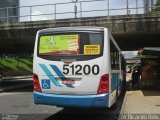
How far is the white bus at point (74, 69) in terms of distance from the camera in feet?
42.5

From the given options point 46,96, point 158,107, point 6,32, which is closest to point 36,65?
point 46,96

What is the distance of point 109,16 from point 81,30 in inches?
579

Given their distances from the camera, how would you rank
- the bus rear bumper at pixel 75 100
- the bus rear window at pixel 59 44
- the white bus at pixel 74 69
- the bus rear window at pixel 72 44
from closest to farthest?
the bus rear bumper at pixel 75 100, the white bus at pixel 74 69, the bus rear window at pixel 72 44, the bus rear window at pixel 59 44

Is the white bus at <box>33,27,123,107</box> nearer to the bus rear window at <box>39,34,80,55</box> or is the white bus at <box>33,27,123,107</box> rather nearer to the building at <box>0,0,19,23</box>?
the bus rear window at <box>39,34,80,55</box>

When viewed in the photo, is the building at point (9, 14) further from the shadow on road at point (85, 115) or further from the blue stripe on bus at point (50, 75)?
the blue stripe on bus at point (50, 75)

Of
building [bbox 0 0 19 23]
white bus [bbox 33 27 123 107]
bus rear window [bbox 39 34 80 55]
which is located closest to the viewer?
white bus [bbox 33 27 123 107]

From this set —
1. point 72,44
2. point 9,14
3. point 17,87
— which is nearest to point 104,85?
point 72,44

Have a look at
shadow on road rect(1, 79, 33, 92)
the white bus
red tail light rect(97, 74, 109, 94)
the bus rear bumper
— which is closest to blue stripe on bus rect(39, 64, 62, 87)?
the white bus

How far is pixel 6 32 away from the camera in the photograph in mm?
30984

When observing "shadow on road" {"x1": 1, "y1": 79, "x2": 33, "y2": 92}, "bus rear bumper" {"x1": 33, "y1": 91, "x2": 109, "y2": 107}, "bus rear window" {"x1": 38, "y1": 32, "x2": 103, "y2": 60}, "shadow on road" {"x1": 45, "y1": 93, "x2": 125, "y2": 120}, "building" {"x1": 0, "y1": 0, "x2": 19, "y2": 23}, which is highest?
"building" {"x1": 0, "y1": 0, "x2": 19, "y2": 23}

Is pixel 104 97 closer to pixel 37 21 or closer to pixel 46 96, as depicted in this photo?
pixel 46 96

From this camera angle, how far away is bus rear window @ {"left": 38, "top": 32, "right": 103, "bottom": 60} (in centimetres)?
1327

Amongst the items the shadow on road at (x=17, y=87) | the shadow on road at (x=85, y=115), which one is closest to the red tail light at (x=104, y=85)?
the shadow on road at (x=85, y=115)

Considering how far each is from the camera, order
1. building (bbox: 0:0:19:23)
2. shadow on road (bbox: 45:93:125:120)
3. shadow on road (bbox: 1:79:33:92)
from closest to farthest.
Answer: shadow on road (bbox: 45:93:125:120), building (bbox: 0:0:19:23), shadow on road (bbox: 1:79:33:92)
